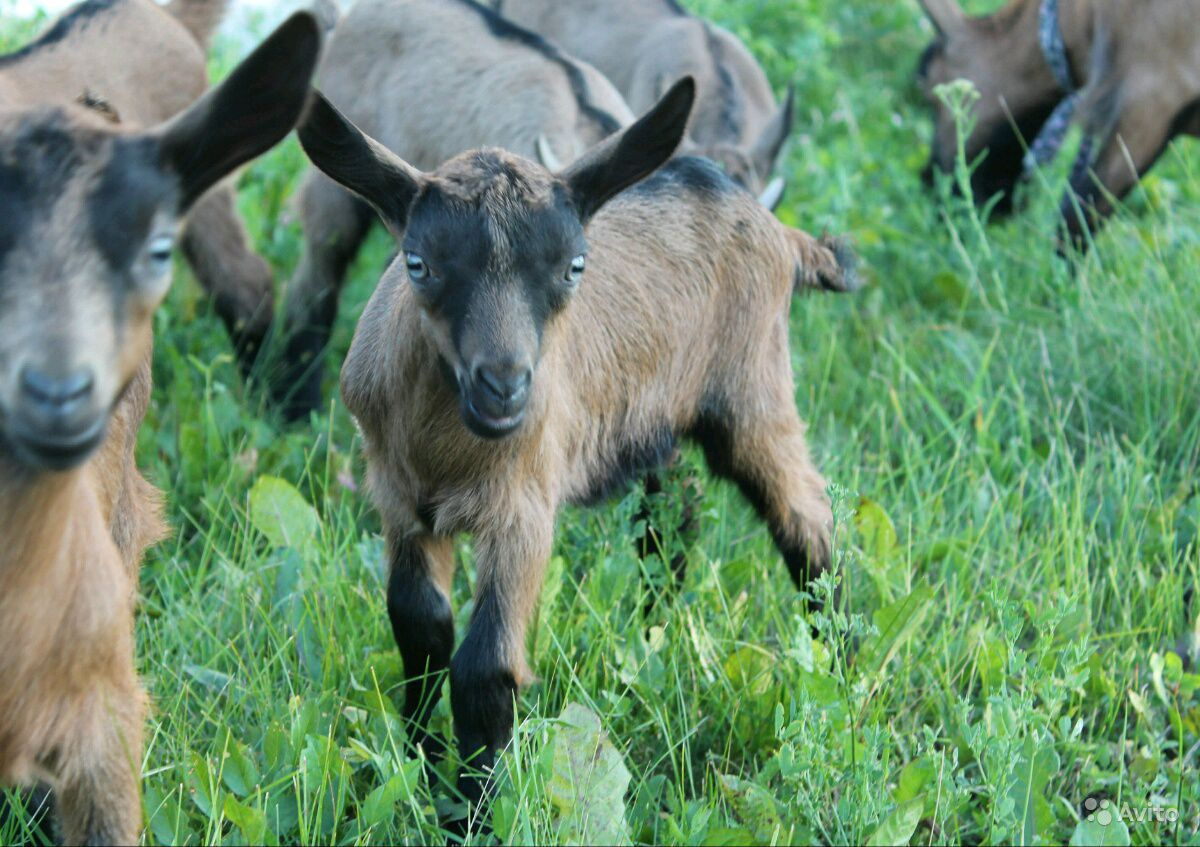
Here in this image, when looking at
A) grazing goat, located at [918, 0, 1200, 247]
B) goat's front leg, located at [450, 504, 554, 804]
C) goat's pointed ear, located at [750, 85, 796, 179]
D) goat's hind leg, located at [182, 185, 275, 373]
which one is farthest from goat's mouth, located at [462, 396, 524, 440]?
goat's pointed ear, located at [750, 85, 796, 179]

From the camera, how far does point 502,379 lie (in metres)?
2.95

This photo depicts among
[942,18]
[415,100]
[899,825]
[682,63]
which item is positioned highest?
[899,825]

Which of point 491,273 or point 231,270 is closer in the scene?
point 491,273

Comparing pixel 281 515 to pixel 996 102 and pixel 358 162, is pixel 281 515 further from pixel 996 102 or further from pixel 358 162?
pixel 996 102

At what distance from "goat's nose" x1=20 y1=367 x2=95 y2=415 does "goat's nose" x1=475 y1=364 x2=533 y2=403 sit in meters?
0.98

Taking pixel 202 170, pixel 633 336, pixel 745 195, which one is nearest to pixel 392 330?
pixel 633 336

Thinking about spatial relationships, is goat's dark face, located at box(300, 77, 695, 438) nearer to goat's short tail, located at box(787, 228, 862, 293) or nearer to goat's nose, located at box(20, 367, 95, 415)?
goat's nose, located at box(20, 367, 95, 415)

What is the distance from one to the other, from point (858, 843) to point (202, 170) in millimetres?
1906

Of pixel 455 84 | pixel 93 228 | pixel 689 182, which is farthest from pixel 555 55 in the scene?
pixel 93 228

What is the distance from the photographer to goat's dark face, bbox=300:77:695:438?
2985 mm

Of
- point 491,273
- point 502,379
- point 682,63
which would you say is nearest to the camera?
point 502,379

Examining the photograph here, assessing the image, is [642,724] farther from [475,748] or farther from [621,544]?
[621,544]

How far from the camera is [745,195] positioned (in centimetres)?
428

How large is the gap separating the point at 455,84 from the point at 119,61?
4.90ft
